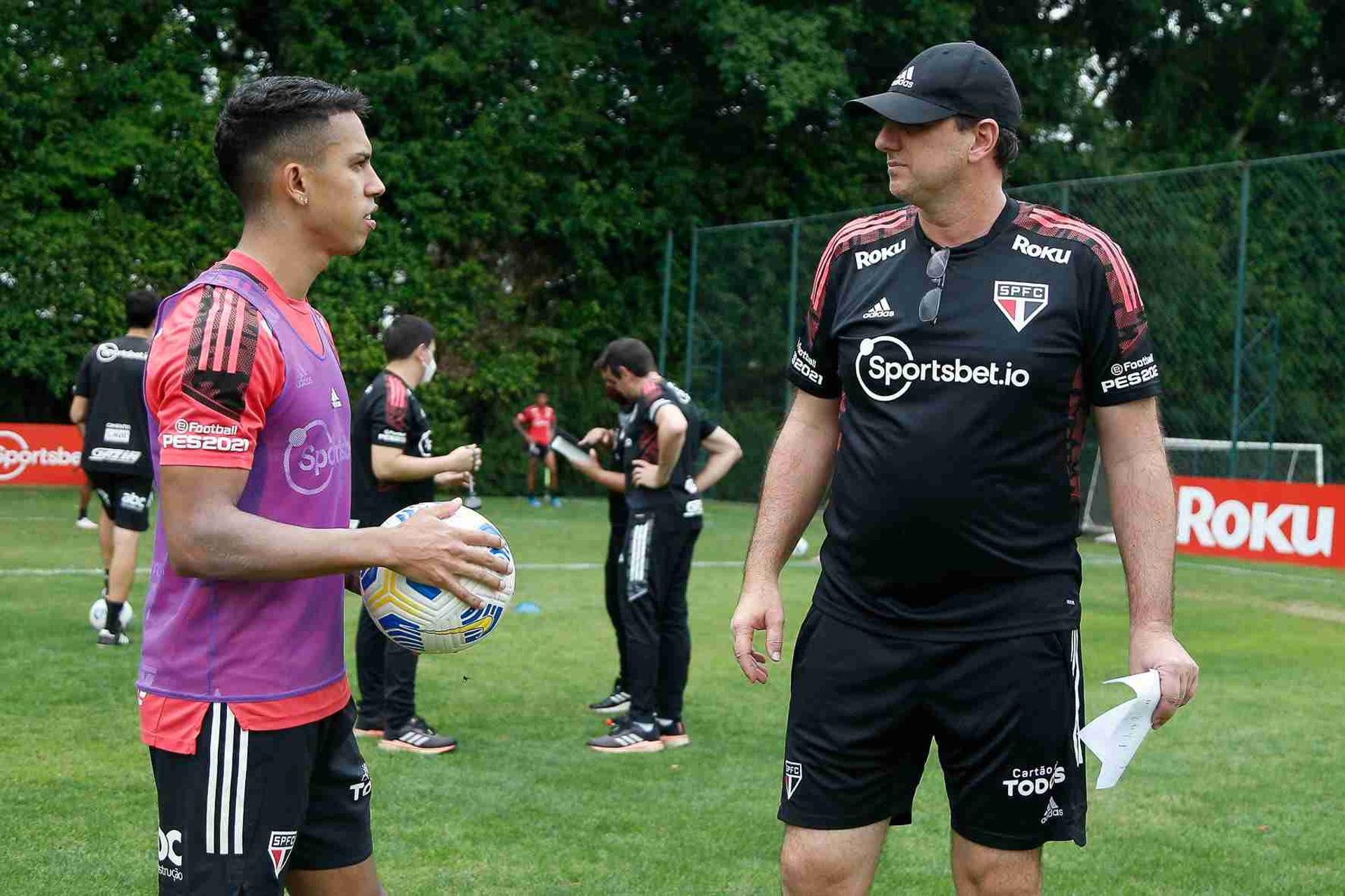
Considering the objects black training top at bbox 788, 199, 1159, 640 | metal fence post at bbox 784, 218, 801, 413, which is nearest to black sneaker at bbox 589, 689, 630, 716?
black training top at bbox 788, 199, 1159, 640

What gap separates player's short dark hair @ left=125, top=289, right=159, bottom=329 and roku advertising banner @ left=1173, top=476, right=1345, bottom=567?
855 cm

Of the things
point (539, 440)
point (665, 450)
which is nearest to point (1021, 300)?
point (665, 450)

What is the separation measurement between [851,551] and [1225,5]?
30468 millimetres

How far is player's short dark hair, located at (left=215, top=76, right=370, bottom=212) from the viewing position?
9.27 feet

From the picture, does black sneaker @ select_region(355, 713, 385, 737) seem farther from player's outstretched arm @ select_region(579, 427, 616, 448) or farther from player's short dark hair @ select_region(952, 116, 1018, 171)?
player's short dark hair @ select_region(952, 116, 1018, 171)

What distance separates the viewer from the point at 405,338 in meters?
7.18

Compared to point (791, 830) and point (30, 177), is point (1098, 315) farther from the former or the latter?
point (30, 177)

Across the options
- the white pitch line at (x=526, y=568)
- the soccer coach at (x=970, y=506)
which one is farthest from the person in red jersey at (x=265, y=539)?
the white pitch line at (x=526, y=568)

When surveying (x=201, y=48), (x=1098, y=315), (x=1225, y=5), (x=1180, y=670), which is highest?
(x=1225, y=5)

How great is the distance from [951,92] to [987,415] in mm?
731

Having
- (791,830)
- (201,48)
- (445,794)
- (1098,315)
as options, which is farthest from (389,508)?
(201,48)

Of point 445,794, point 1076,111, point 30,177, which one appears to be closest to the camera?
point 445,794

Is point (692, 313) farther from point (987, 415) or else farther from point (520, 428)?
point (987, 415)

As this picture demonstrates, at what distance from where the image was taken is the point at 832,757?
10.7 ft
